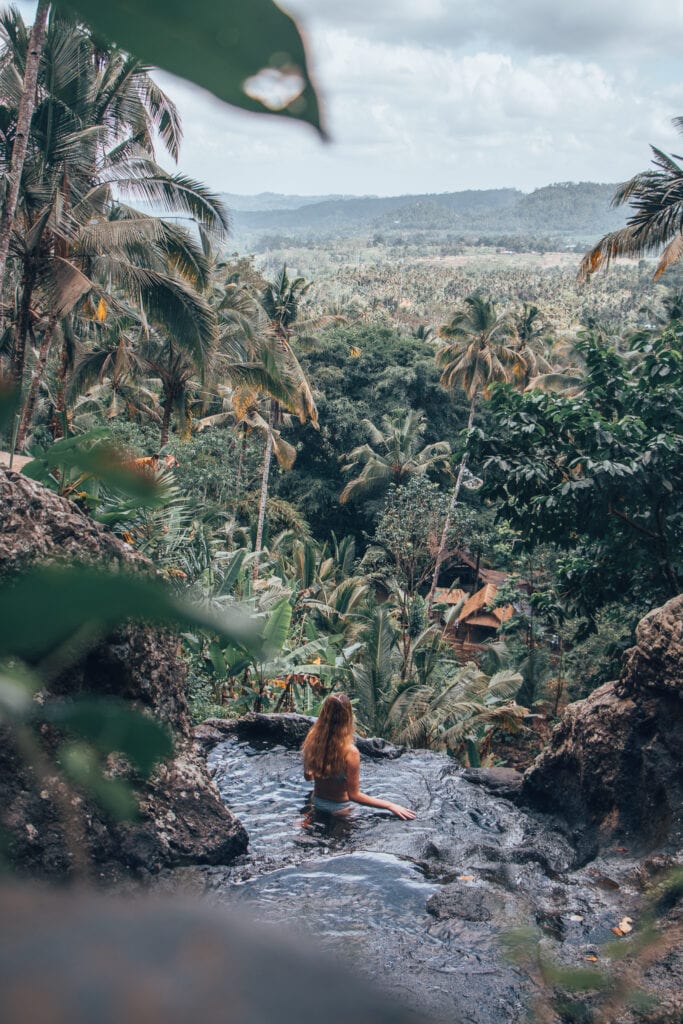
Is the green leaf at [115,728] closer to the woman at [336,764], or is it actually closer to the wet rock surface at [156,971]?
the wet rock surface at [156,971]

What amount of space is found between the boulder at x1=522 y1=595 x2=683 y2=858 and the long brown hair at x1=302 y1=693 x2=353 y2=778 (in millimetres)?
1897

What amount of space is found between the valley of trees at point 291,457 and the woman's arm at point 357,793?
4.00ft

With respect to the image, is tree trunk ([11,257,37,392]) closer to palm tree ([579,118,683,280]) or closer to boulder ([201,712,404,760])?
boulder ([201,712,404,760])

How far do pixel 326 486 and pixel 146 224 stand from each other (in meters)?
18.6

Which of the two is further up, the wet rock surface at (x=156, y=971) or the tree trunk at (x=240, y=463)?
the wet rock surface at (x=156, y=971)

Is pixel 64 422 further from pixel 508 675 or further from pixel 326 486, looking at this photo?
pixel 326 486

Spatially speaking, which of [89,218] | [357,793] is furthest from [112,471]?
[89,218]

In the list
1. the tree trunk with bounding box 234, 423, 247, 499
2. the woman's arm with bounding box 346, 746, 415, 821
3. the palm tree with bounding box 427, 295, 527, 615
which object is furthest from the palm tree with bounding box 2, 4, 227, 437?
the palm tree with bounding box 427, 295, 527, 615

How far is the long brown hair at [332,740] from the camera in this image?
5961mm

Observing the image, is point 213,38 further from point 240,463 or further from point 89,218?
point 240,463

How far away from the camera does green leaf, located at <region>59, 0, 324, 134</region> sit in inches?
10.4

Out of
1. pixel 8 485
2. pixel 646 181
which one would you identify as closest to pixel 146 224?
pixel 646 181

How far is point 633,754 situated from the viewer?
6211 mm

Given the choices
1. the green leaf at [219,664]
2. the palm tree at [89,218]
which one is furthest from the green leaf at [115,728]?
the palm tree at [89,218]
